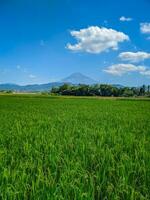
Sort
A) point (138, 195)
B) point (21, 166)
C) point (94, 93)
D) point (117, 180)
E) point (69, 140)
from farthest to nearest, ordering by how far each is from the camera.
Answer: point (94, 93), point (69, 140), point (21, 166), point (117, 180), point (138, 195)

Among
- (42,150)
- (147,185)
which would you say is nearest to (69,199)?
(147,185)

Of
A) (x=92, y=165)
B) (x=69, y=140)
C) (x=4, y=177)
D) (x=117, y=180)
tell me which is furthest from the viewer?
(x=69, y=140)

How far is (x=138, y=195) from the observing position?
364 centimetres

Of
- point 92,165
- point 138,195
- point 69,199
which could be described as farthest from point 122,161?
point 69,199

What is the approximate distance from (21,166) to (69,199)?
1421 millimetres

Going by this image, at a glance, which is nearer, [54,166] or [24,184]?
[24,184]

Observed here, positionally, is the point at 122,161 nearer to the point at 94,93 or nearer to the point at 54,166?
the point at 54,166

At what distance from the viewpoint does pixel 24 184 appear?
12.1 feet

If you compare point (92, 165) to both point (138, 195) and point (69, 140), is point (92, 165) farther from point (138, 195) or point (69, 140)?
point (69, 140)

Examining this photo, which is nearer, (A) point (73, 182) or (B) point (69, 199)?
(B) point (69, 199)

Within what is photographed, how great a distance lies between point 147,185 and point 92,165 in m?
1.17

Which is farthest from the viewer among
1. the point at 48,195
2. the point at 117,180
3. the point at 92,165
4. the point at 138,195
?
the point at 92,165

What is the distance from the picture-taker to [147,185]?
415 cm

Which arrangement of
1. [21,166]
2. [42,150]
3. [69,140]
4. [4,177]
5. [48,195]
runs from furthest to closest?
[69,140] → [42,150] → [21,166] → [4,177] → [48,195]
